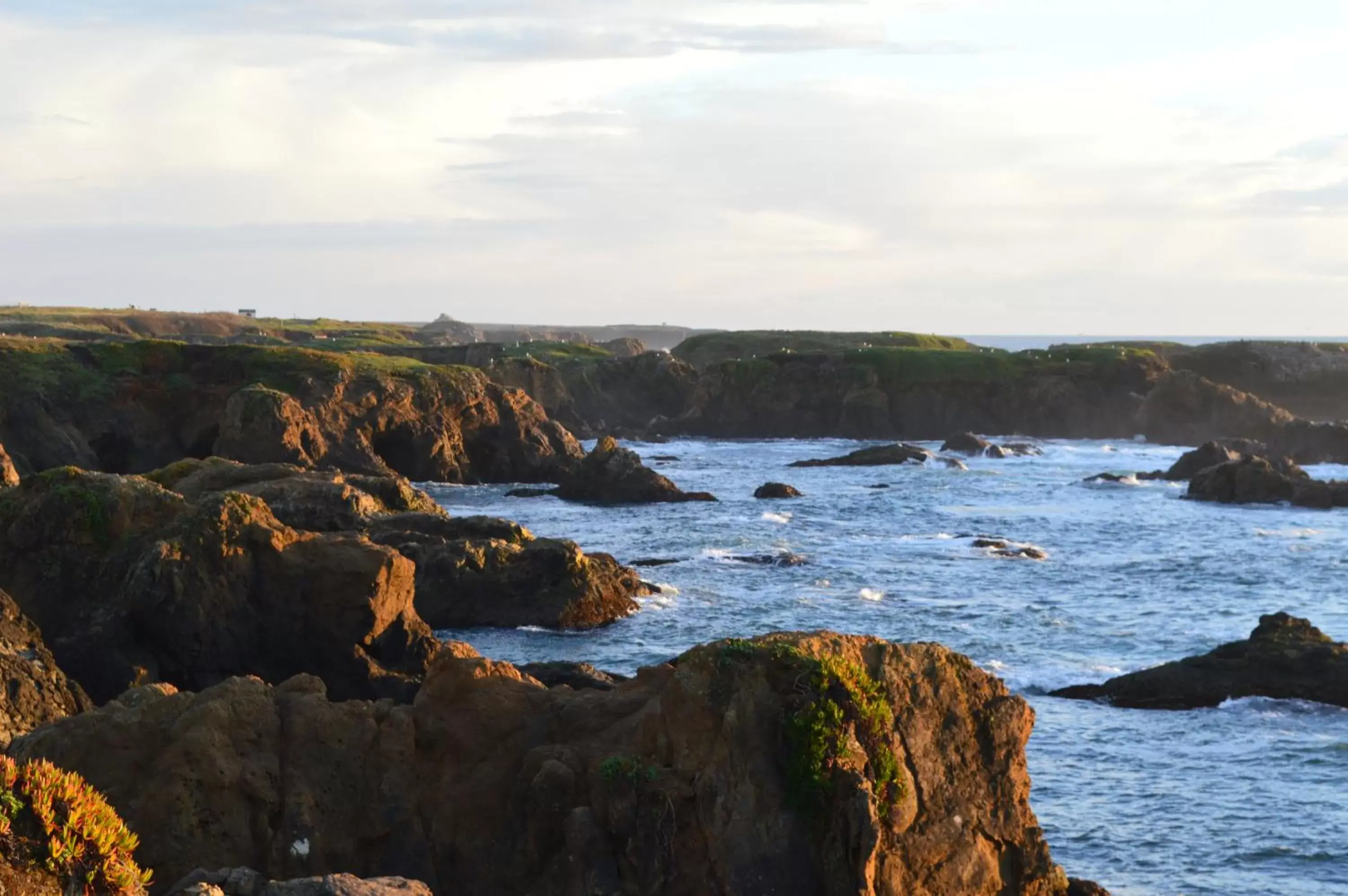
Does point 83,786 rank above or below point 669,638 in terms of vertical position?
above

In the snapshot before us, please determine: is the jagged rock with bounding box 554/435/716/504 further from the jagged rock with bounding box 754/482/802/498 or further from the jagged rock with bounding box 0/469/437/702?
the jagged rock with bounding box 0/469/437/702


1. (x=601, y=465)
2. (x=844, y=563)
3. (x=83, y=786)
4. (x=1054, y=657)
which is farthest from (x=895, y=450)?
(x=83, y=786)

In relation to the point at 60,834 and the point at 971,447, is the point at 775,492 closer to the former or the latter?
the point at 971,447

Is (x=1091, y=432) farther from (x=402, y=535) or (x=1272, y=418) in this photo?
(x=402, y=535)

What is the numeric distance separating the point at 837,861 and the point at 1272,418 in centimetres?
11711

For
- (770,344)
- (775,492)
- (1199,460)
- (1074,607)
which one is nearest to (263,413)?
(775,492)

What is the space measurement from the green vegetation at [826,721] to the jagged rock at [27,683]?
1122 centimetres

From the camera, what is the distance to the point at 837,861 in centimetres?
1661

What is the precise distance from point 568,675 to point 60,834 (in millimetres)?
19707

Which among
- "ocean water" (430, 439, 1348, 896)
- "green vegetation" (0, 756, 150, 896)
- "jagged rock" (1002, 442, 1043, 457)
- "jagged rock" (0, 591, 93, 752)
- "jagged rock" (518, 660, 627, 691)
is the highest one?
"green vegetation" (0, 756, 150, 896)

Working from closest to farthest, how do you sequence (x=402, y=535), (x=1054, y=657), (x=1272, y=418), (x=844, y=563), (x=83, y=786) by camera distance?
(x=83, y=786) → (x=1054, y=657) → (x=402, y=535) → (x=844, y=563) → (x=1272, y=418)

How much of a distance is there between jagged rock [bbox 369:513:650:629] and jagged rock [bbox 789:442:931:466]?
59.7 meters

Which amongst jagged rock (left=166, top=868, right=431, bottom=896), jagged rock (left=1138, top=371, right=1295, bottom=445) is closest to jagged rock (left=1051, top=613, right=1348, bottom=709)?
jagged rock (left=166, top=868, right=431, bottom=896)

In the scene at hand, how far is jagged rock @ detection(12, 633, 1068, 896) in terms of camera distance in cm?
1695
